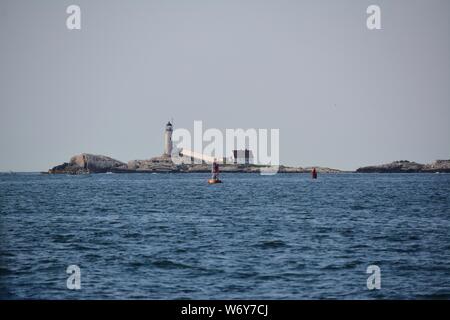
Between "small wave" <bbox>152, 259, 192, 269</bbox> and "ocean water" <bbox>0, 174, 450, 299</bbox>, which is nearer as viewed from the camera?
"ocean water" <bbox>0, 174, 450, 299</bbox>

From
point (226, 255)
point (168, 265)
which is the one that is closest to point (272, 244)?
point (226, 255)

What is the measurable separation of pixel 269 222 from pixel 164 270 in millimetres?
23322

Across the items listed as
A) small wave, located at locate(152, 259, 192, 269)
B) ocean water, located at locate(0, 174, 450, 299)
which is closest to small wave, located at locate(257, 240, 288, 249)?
ocean water, located at locate(0, 174, 450, 299)

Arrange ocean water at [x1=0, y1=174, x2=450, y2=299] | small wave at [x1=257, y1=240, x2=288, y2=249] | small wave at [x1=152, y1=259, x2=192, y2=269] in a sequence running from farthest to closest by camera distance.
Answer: small wave at [x1=257, y1=240, x2=288, y2=249] → small wave at [x1=152, y1=259, x2=192, y2=269] → ocean water at [x1=0, y1=174, x2=450, y2=299]

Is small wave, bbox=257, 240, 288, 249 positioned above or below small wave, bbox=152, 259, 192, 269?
above

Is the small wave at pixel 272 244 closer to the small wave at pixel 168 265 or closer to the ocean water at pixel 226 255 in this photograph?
the ocean water at pixel 226 255

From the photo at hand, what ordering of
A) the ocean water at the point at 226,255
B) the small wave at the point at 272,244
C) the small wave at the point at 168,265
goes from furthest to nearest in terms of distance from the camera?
the small wave at the point at 272,244
the small wave at the point at 168,265
the ocean water at the point at 226,255

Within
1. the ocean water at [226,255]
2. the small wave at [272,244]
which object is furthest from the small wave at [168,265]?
the small wave at [272,244]

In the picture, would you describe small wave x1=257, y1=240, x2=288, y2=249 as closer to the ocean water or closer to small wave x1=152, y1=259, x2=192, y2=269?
the ocean water

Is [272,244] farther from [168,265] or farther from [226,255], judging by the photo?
[168,265]
